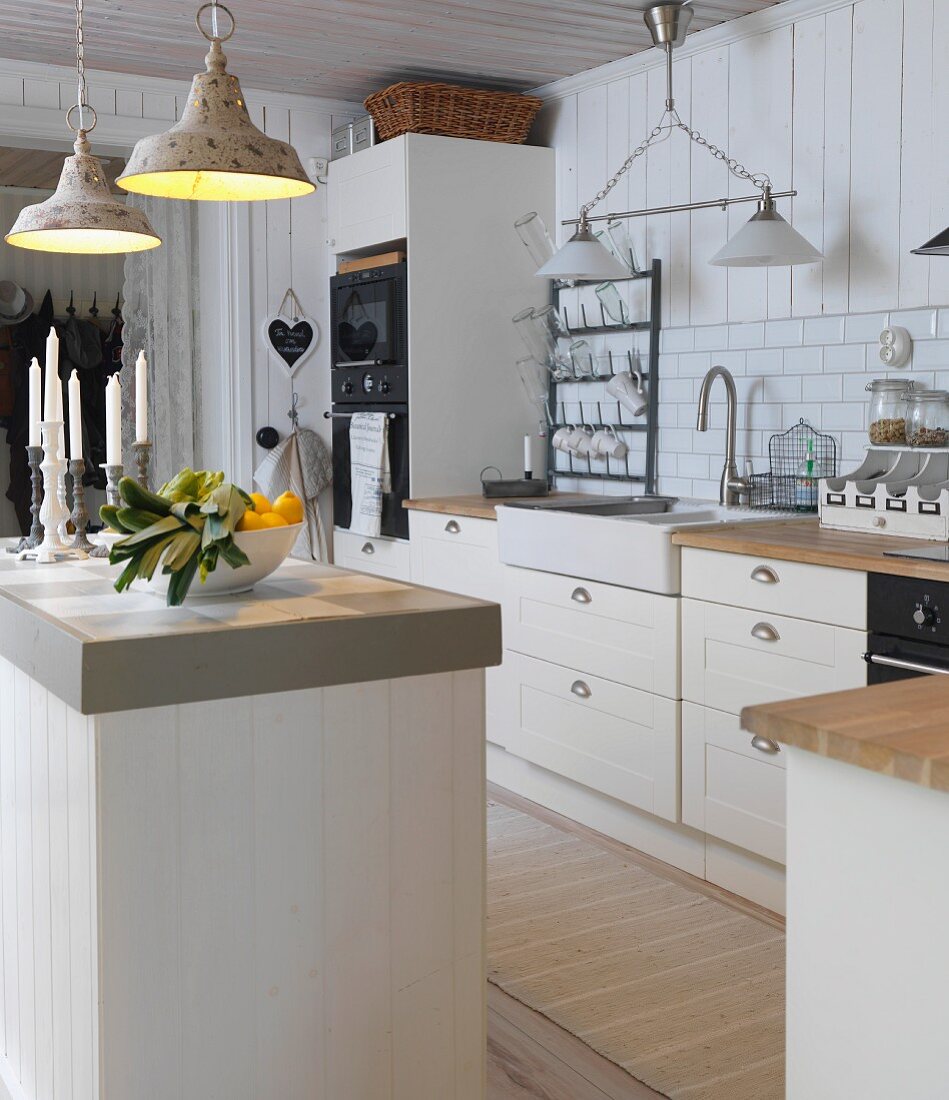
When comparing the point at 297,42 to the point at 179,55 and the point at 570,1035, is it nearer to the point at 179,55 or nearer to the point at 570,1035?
the point at 179,55

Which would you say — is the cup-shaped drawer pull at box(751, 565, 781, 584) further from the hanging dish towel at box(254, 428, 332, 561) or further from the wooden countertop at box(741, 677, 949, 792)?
the hanging dish towel at box(254, 428, 332, 561)

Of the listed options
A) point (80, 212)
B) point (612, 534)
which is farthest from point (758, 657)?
point (80, 212)

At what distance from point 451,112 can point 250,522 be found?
2990mm

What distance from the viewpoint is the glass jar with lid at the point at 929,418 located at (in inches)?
132

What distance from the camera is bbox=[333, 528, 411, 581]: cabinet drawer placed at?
15.7ft

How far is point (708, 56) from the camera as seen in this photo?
414cm

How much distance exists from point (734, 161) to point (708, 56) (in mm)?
384

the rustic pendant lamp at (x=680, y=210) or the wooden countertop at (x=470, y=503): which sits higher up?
the rustic pendant lamp at (x=680, y=210)

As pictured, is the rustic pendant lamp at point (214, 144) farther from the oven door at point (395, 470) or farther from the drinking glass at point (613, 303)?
the oven door at point (395, 470)

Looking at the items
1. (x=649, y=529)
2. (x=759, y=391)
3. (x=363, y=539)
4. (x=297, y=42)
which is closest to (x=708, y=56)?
(x=759, y=391)

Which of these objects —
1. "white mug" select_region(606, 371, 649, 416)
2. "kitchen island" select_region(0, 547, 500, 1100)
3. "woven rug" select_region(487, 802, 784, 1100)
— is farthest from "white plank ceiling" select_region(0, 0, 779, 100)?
"woven rug" select_region(487, 802, 784, 1100)

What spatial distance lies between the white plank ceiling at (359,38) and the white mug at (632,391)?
1103 mm

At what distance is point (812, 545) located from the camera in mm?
3051

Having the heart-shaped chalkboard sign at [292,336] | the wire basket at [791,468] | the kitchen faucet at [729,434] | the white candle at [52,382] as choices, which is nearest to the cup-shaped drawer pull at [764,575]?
the wire basket at [791,468]
